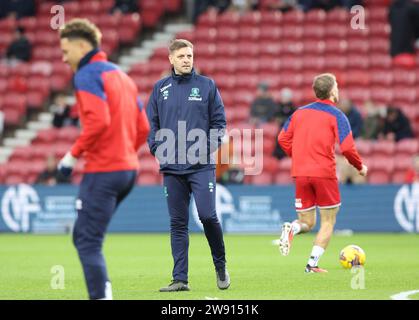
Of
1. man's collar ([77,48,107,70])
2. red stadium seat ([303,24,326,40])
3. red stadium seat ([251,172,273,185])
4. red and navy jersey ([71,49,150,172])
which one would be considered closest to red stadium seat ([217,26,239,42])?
red stadium seat ([303,24,326,40])

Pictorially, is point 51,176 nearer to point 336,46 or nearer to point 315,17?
point 336,46

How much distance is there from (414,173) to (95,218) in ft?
45.4

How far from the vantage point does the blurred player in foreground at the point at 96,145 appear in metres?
7.98

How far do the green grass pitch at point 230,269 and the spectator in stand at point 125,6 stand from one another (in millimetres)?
10097

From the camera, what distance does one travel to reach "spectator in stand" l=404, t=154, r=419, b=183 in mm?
20714

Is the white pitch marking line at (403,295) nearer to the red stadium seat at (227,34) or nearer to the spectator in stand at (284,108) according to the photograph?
the spectator in stand at (284,108)

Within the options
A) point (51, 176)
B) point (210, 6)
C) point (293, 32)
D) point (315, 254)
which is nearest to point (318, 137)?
point (315, 254)

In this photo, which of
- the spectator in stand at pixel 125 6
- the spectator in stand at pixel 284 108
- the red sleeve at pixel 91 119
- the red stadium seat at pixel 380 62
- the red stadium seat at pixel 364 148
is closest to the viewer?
the red sleeve at pixel 91 119

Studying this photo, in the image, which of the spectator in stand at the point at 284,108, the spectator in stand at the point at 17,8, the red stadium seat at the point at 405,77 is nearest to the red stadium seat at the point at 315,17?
the red stadium seat at the point at 405,77

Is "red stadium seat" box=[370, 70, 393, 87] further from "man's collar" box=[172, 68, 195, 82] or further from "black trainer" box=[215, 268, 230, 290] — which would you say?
"black trainer" box=[215, 268, 230, 290]

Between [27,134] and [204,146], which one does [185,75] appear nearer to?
[204,146]

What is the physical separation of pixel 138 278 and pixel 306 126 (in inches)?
104

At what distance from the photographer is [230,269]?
12977 millimetres
